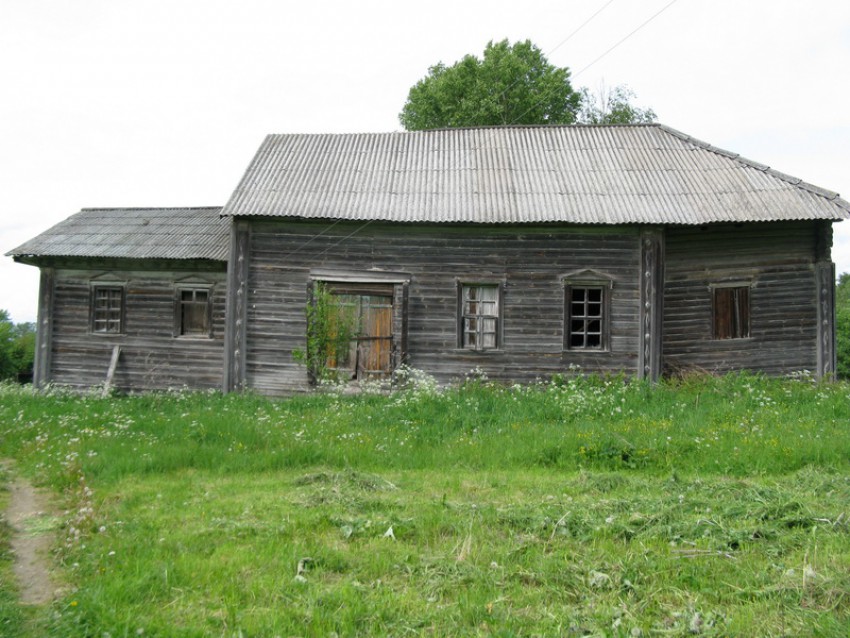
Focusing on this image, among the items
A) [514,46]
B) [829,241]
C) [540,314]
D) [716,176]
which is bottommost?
[540,314]

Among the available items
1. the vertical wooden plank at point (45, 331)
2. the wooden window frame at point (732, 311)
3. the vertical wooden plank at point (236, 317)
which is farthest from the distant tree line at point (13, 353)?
the wooden window frame at point (732, 311)

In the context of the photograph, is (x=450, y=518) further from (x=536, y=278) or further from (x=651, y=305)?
(x=651, y=305)

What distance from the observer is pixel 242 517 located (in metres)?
5.92

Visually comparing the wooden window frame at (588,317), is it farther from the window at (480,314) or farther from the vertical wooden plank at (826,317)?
the vertical wooden plank at (826,317)

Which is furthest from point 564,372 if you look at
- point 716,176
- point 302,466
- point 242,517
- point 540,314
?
point 242,517

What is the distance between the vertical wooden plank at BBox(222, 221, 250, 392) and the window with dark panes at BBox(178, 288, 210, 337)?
2033 mm

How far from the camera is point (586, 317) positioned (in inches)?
543

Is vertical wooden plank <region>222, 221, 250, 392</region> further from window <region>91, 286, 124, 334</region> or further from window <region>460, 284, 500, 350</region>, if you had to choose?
window <region>460, 284, 500, 350</region>

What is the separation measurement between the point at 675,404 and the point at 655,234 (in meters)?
4.16

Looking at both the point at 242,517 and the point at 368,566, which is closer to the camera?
the point at 368,566

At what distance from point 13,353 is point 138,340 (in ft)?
→ 44.7

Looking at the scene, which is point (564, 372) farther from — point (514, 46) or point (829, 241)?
point (514, 46)

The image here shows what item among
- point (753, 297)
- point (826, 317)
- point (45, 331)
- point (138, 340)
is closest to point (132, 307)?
point (138, 340)

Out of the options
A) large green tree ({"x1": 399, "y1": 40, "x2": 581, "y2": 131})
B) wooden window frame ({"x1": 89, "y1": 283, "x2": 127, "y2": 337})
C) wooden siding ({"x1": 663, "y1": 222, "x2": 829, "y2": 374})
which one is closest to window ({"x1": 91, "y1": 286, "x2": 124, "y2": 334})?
wooden window frame ({"x1": 89, "y1": 283, "x2": 127, "y2": 337})
